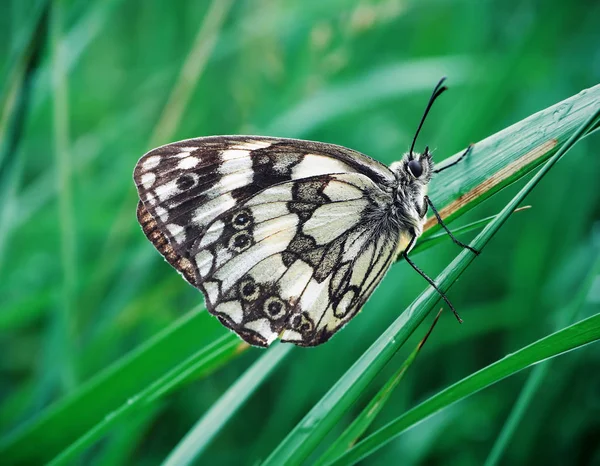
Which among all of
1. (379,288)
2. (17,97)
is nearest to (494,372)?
(379,288)

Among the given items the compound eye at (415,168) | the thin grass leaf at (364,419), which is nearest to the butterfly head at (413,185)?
the compound eye at (415,168)

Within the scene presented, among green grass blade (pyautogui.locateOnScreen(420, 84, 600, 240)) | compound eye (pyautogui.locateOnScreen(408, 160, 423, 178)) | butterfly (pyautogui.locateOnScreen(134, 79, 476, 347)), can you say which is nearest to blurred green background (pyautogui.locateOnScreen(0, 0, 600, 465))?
butterfly (pyautogui.locateOnScreen(134, 79, 476, 347))

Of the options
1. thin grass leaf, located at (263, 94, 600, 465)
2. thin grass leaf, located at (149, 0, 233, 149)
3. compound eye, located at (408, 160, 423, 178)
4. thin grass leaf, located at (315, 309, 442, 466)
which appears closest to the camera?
thin grass leaf, located at (263, 94, 600, 465)

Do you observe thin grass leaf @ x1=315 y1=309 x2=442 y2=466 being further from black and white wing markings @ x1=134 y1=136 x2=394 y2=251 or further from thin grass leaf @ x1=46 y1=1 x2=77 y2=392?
thin grass leaf @ x1=46 y1=1 x2=77 y2=392

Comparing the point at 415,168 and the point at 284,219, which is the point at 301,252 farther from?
the point at 415,168

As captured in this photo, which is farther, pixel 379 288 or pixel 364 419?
pixel 379 288

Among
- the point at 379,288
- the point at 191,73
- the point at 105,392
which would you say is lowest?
the point at 379,288
